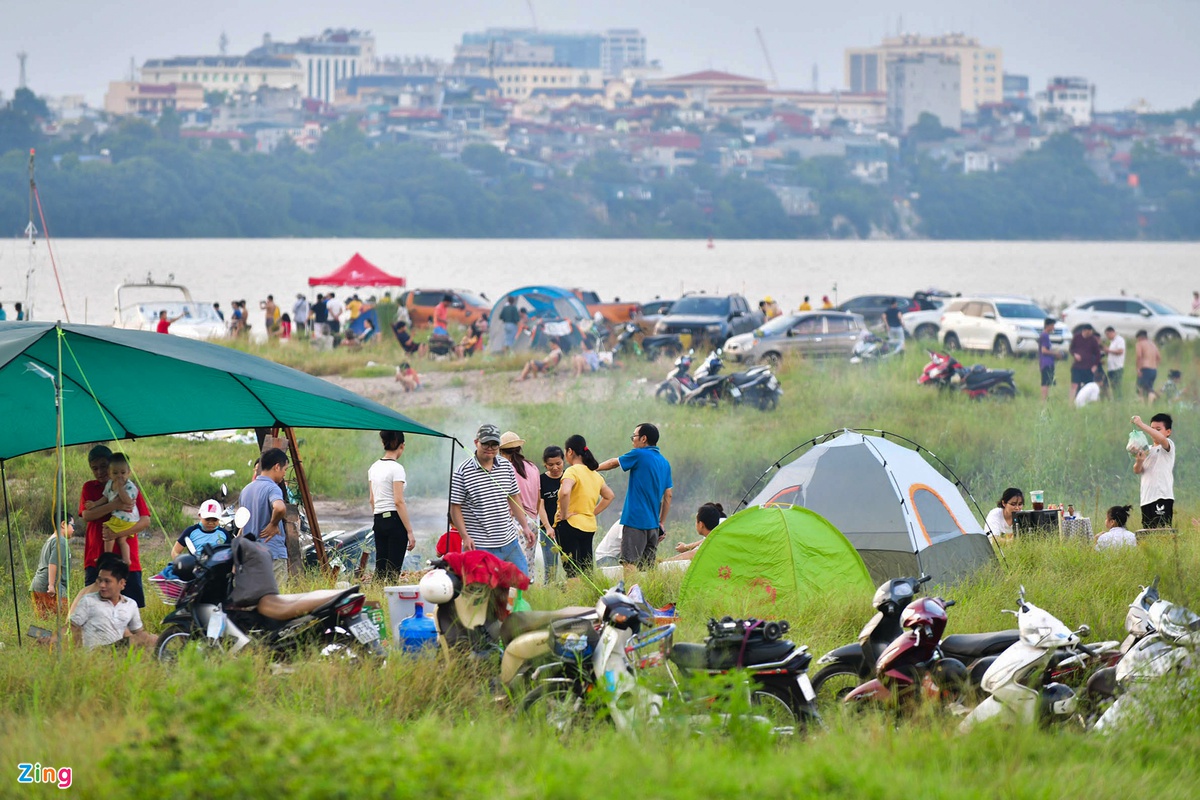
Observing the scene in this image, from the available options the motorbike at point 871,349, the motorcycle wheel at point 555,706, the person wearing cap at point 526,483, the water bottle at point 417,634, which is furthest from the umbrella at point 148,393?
the motorbike at point 871,349

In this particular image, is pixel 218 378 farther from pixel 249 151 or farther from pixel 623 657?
pixel 249 151

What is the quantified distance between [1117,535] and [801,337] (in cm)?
1681

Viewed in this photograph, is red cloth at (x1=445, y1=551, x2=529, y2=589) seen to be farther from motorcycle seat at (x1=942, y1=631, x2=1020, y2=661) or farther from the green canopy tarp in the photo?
motorcycle seat at (x1=942, y1=631, x2=1020, y2=661)

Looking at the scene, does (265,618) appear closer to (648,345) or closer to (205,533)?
(205,533)

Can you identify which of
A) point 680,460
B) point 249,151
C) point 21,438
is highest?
point 249,151

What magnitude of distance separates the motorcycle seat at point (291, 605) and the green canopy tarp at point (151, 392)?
1894 mm

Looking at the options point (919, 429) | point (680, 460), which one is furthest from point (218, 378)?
point (919, 429)

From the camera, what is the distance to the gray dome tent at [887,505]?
1071 cm

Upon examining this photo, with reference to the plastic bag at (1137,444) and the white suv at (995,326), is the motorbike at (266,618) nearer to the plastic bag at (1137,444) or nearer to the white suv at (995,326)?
the plastic bag at (1137,444)

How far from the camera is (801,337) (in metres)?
27.9

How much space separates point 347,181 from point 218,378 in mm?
154171

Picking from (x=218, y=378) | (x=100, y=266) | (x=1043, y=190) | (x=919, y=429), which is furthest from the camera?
(x=1043, y=190)

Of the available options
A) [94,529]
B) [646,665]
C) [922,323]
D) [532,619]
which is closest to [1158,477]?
[646,665]

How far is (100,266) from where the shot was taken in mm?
88938
